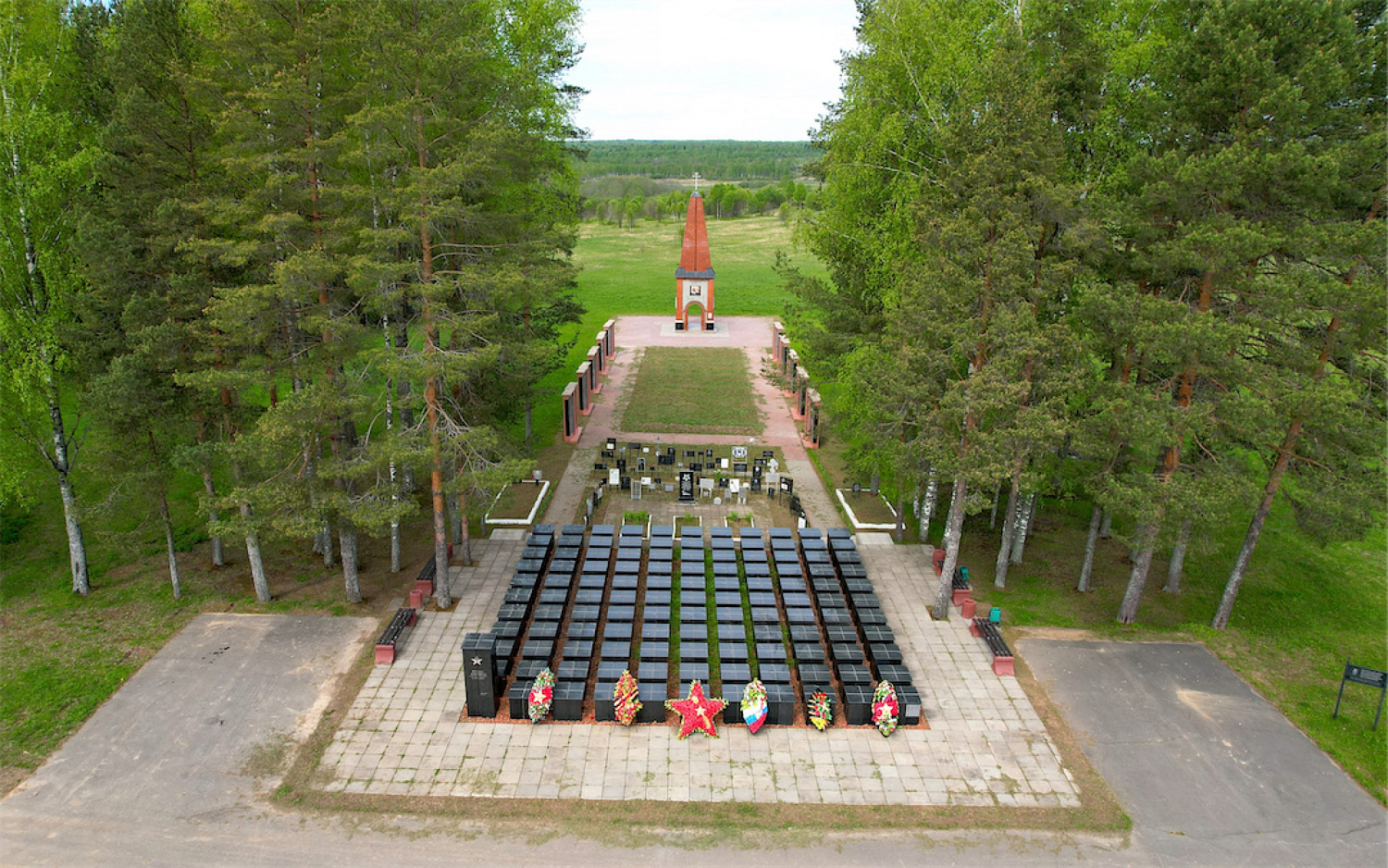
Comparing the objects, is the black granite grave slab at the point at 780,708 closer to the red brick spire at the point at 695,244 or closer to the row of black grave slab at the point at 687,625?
the row of black grave slab at the point at 687,625

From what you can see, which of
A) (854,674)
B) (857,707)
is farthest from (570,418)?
(857,707)

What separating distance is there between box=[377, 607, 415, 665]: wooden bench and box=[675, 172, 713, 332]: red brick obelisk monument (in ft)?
92.4

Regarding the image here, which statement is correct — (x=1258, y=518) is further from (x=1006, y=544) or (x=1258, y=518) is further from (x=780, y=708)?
(x=780, y=708)

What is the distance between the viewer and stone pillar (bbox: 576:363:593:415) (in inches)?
1113

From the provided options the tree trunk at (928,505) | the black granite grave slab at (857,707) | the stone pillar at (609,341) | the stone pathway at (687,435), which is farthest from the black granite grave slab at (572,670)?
the stone pillar at (609,341)

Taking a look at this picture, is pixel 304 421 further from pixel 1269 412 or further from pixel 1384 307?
pixel 1384 307

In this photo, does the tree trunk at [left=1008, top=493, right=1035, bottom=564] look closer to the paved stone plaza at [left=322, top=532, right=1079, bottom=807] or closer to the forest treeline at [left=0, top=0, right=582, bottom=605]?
the paved stone plaza at [left=322, top=532, right=1079, bottom=807]

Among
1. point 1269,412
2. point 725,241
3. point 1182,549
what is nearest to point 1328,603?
point 1182,549

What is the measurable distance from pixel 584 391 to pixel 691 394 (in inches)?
178

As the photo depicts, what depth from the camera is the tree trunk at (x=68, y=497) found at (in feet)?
47.9

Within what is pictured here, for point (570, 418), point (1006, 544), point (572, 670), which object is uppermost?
point (1006, 544)

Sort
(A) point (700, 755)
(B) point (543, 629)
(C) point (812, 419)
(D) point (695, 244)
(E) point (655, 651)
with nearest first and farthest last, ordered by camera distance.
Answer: (A) point (700, 755) < (E) point (655, 651) < (B) point (543, 629) < (C) point (812, 419) < (D) point (695, 244)

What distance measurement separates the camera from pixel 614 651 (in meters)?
13.3

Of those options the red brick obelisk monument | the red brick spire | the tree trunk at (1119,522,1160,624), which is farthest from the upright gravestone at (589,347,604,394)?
the tree trunk at (1119,522,1160,624)
